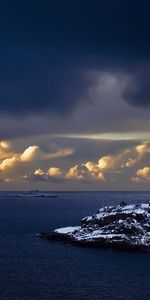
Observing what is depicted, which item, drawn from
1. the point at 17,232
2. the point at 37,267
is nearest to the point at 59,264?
the point at 37,267

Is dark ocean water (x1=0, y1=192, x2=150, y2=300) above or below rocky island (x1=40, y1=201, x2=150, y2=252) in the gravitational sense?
below

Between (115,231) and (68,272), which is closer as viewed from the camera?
(68,272)

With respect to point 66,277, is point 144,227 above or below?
above

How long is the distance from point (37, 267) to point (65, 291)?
814 inches

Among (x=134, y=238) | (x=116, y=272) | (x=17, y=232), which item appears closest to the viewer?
(x=116, y=272)

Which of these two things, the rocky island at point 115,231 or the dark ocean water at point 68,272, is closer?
the dark ocean water at point 68,272

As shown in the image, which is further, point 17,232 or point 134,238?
point 17,232

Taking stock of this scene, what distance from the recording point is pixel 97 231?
139m

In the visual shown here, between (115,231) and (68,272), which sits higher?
(115,231)

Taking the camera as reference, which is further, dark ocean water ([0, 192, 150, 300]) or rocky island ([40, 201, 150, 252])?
rocky island ([40, 201, 150, 252])

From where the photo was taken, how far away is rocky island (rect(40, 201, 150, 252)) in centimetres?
12850

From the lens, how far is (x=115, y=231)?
438ft

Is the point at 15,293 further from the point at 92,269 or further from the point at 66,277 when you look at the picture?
the point at 92,269

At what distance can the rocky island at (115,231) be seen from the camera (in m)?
128
